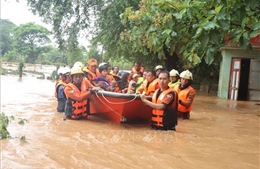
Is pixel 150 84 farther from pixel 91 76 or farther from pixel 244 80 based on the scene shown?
pixel 244 80

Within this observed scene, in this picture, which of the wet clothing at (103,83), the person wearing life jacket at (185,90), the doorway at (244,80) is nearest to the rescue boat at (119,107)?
the wet clothing at (103,83)

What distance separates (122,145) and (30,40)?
1620 inches

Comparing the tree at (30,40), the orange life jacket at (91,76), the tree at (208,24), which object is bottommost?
the orange life jacket at (91,76)

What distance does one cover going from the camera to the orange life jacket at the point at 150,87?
7035 millimetres

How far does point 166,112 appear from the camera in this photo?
5.83 metres

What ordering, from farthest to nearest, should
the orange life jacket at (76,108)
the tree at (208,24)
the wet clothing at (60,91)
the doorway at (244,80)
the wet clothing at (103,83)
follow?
the doorway at (244,80)
the wet clothing at (103,83)
the wet clothing at (60,91)
the orange life jacket at (76,108)
the tree at (208,24)

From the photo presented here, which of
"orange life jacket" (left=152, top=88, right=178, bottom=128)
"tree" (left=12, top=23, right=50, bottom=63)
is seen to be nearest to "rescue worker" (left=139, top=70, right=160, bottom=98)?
"orange life jacket" (left=152, top=88, right=178, bottom=128)

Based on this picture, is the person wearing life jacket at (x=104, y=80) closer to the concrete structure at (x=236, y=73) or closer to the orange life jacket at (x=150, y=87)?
the orange life jacket at (x=150, y=87)

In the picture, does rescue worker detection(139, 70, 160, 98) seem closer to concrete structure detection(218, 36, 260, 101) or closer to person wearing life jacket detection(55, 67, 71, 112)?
person wearing life jacket detection(55, 67, 71, 112)

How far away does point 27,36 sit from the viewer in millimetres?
43562

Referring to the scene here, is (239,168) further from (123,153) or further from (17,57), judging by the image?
(17,57)

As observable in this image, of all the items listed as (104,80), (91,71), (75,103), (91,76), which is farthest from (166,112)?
(91,71)

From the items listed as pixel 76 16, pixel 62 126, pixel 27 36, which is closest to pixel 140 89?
pixel 62 126

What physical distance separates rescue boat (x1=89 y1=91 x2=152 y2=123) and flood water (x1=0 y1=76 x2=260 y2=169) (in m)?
0.19
